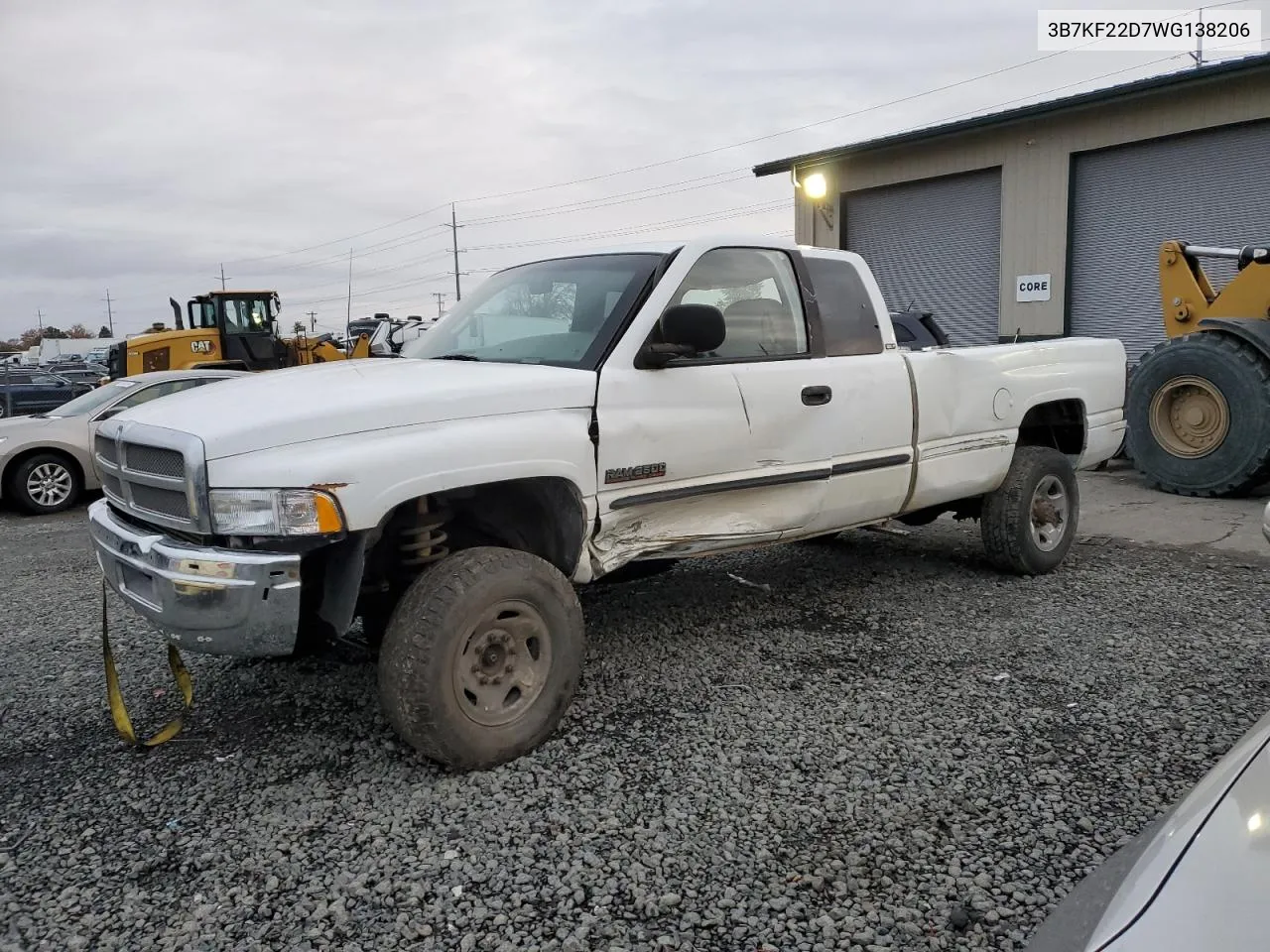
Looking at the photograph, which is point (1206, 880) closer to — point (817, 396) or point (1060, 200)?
point (817, 396)

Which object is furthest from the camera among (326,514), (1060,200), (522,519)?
(1060,200)

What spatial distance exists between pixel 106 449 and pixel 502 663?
1812mm

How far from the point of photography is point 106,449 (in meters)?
3.79

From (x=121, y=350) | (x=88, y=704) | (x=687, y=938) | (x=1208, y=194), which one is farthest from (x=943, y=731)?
(x=121, y=350)

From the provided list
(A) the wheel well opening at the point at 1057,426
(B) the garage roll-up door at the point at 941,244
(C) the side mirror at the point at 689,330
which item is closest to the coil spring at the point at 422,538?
(C) the side mirror at the point at 689,330

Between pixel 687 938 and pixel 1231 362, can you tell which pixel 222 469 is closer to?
pixel 687 938

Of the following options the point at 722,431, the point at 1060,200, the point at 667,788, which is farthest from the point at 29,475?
the point at 1060,200

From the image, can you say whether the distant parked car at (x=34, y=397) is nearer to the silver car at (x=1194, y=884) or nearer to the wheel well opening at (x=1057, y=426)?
the wheel well opening at (x=1057, y=426)

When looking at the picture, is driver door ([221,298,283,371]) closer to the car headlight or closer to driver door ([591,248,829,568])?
driver door ([591,248,829,568])

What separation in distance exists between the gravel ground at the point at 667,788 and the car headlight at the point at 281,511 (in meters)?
0.97

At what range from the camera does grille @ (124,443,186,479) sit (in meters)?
3.22

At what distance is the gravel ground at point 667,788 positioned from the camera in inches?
104

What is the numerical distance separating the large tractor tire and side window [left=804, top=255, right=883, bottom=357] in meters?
5.16

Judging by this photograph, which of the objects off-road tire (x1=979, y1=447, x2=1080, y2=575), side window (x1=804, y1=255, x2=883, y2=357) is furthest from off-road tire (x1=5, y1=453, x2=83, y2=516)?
off-road tire (x1=979, y1=447, x2=1080, y2=575)
